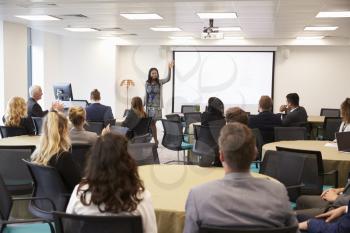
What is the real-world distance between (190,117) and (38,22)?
3.75 meters

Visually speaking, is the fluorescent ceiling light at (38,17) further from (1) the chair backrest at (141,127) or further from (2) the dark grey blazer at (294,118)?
(2) the dark grey blazer at (294,118)

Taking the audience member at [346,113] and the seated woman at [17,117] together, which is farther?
the seated woman at [17,117]

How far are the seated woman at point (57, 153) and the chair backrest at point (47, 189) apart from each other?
0.06 m

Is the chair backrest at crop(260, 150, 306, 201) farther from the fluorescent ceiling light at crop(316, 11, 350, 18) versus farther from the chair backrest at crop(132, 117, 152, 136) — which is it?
the fluorescent ceiling light at crop(316, 11, 350, 18)

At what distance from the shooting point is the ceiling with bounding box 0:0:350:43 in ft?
20.5

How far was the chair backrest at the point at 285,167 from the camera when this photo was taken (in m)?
3.73

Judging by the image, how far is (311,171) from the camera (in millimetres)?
3988

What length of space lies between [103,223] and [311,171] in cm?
269

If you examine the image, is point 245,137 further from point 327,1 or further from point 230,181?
point 327,1

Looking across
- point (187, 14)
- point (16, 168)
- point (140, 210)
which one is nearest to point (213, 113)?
point (187, 14)

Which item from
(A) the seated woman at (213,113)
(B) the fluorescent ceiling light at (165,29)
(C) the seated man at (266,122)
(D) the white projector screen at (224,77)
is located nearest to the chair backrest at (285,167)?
(C) the seated man at (266,122)

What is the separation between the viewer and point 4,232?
9.91ft

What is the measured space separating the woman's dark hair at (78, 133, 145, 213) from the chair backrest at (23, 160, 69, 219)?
115 cm

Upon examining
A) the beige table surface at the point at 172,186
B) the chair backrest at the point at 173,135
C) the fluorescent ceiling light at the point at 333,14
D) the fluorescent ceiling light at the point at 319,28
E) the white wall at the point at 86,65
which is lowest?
the chair backrest at the point at 173,135
